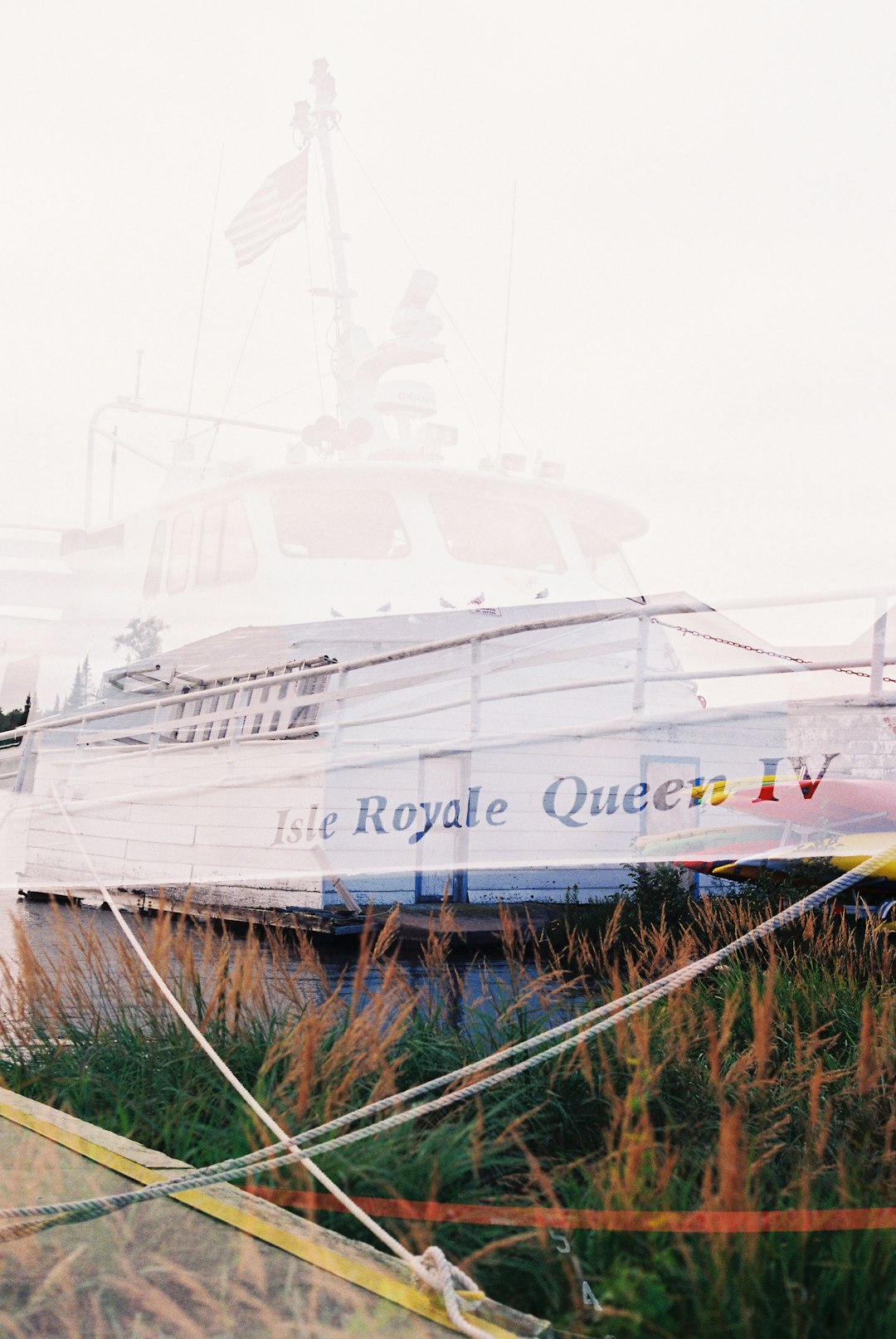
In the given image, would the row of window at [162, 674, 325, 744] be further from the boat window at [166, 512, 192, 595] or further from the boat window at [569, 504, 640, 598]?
the boat window at [569, 504, 640, 598]

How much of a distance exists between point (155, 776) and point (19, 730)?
289 centimetres

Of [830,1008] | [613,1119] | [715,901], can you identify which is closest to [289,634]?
[715,901]

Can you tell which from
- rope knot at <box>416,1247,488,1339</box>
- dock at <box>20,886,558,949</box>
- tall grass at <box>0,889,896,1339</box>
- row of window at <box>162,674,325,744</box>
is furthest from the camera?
row of window at <box>162,674,325,744</box>

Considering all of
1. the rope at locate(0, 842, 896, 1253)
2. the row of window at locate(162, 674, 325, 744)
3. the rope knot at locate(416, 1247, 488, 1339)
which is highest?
the row of window at locate(162, 674, 325, 744)

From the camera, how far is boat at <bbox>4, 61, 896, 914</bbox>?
18.9 feet

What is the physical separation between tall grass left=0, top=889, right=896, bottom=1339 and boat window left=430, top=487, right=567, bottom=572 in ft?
13.6

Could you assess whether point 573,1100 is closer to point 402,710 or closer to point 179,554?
point 402,710

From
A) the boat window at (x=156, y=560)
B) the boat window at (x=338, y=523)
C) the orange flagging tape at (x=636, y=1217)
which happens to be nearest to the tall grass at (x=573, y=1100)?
the orange flagging tape at (x=636, y=1217)

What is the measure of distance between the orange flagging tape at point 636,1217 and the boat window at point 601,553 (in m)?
6.59

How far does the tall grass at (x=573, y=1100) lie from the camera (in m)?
2.38

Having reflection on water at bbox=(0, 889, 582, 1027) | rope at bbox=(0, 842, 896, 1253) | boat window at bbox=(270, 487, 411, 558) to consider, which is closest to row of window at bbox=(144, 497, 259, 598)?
boat window at bbox=(270, 487, 411, 558)

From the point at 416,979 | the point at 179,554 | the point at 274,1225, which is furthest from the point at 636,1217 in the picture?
the point at 179,554

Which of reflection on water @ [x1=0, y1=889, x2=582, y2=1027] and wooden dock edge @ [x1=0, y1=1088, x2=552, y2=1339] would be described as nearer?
wooden dock edge @ [x1=0, y1=1088, x2=552, y2=1339]

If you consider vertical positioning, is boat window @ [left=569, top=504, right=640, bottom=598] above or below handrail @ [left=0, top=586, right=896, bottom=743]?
above
